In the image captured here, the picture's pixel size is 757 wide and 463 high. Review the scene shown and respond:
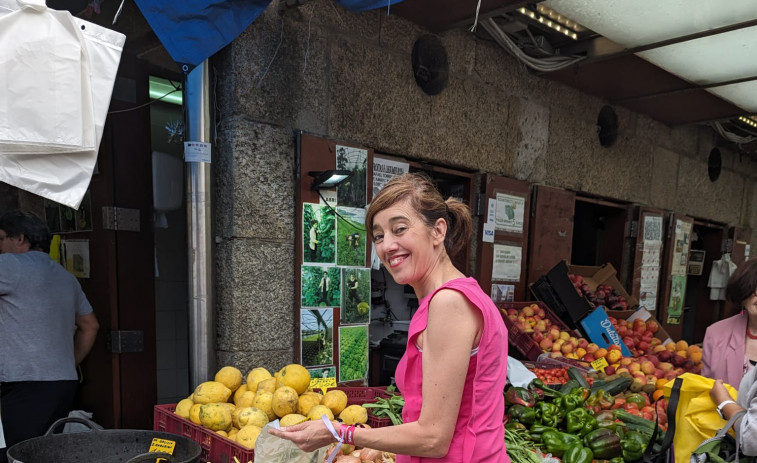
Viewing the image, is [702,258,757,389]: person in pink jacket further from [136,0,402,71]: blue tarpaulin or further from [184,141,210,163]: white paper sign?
[184,141,210,163]: white paper sign

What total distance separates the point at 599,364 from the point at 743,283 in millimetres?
1723

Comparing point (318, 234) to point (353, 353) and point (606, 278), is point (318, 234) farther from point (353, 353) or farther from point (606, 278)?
point (606, 278)

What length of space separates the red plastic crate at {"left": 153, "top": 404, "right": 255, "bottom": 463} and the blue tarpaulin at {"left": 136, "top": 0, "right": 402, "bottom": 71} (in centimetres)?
184

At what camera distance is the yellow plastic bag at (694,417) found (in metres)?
2.48

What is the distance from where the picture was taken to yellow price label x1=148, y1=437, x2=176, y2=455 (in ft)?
6.52

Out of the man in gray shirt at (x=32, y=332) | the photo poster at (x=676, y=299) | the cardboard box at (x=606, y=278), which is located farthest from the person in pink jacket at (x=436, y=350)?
the photo poster at (x=676, y=299)

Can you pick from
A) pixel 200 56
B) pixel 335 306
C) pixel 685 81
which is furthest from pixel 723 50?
pixel 200 56

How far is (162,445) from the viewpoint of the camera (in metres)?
2.00

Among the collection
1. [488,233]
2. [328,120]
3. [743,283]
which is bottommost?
[743,283]

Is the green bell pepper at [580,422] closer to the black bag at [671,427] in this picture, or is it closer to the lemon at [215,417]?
the black bag at [671,427]

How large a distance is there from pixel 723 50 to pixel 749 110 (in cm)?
241

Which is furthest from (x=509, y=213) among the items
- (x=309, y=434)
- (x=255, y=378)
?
(x=309, y=434)

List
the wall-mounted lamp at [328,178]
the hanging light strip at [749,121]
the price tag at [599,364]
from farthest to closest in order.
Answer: the hanging light strip at [749,121]
the price tag at [599,364]
the wall-mounted lamp at [328,178]

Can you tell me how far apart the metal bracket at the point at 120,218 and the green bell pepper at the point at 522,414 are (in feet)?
9.75
